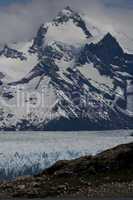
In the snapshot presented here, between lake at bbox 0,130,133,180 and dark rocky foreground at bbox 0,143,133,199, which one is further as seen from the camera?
lake at bbox 0,130,133,180

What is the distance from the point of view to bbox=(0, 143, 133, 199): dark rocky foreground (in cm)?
7075

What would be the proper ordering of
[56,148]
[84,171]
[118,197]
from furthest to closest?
1. [56,148]
2. [84,171]
3. [118,197]

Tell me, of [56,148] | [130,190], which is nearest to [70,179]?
[130,190]

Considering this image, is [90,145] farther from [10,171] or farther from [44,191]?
[44,191]

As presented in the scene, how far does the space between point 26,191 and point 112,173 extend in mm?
8929

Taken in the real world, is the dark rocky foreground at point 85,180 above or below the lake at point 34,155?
below

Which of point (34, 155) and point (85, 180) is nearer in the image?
point (85, 180)

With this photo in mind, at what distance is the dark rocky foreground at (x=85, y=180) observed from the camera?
70.8m

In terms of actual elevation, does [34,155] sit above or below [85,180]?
above

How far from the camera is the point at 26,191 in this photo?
2884 inches

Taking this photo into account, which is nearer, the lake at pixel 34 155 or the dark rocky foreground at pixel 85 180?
the dark rocky foreground at pixel 85 180

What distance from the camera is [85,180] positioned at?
247ft

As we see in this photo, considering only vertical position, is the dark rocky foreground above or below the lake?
below

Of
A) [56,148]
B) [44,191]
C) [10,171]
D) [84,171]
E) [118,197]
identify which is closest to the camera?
[118,197]
